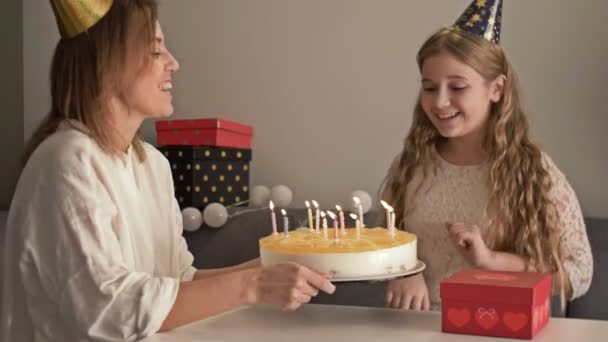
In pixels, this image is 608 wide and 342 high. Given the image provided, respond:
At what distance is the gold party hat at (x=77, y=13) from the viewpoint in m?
1.60

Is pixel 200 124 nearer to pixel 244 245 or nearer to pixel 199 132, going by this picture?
pixel 199 132

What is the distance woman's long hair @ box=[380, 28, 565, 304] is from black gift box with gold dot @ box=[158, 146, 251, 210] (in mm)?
1058

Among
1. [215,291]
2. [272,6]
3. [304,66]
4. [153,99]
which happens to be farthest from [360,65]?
[215,291]

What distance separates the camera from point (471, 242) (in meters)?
1.72

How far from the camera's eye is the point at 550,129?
2.89 meters

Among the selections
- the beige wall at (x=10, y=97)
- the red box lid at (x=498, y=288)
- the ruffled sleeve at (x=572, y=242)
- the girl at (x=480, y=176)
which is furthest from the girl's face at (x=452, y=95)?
the beige wall at (x=10, y=97)

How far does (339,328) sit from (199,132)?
1.72m

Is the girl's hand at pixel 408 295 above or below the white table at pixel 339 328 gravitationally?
below

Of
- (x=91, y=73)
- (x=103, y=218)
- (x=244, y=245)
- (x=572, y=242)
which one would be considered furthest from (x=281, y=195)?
(x=103, y=218)

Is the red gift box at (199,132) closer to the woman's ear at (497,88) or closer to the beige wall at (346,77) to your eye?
the beige wall at (346,77)

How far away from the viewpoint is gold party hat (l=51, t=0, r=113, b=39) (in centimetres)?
160

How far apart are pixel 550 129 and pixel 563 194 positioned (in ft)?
3.04

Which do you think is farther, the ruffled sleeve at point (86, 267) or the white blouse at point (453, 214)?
the white blouse at point (453, 214)

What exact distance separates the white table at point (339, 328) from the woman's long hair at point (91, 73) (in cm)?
44
